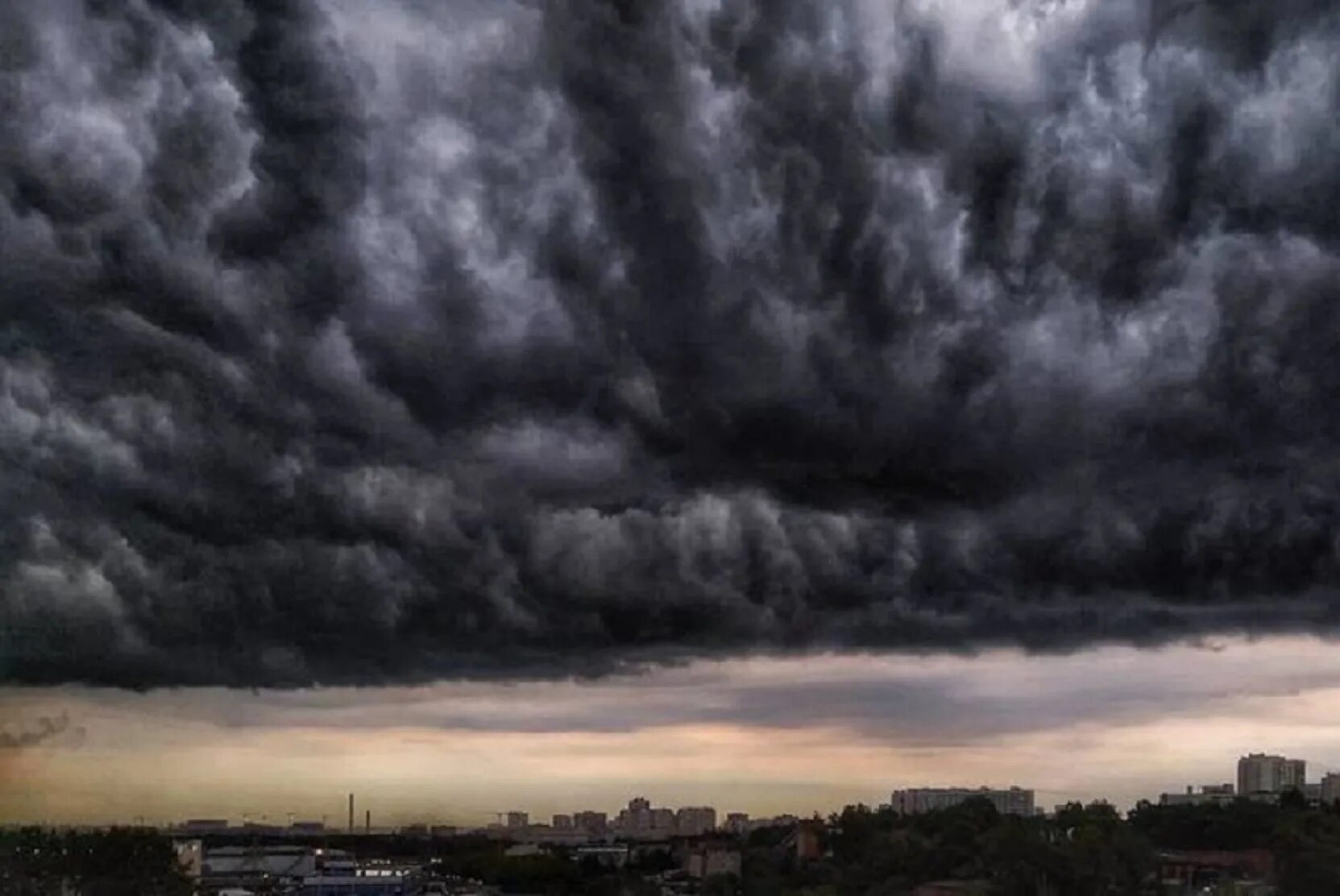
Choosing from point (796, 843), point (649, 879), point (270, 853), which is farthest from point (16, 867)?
point (796, 843)

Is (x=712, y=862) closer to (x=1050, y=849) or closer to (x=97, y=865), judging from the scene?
(x=1050, y=849)

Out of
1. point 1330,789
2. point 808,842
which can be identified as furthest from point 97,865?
point 1330,789

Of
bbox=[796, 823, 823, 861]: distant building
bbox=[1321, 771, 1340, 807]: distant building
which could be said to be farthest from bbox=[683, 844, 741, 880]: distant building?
bbox=[1321, 771, 1340, 807]: distant building

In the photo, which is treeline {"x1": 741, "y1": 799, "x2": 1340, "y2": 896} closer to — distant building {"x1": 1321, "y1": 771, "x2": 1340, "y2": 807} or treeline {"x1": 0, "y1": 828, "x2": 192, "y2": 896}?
distant building {"x1": 1321, "y1": 771, "x2": 1340, "y2": 807}

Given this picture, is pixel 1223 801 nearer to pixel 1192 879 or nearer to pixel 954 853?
pixel 1192 879

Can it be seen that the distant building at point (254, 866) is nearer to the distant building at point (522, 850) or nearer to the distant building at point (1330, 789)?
the distant building at point (522, 850)

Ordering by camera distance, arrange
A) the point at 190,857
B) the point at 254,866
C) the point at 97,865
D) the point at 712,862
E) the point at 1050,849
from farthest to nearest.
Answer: the point at 254,866, the point at 190,857, the point at 97,865, the point at 712,862, the point at 1050,849
